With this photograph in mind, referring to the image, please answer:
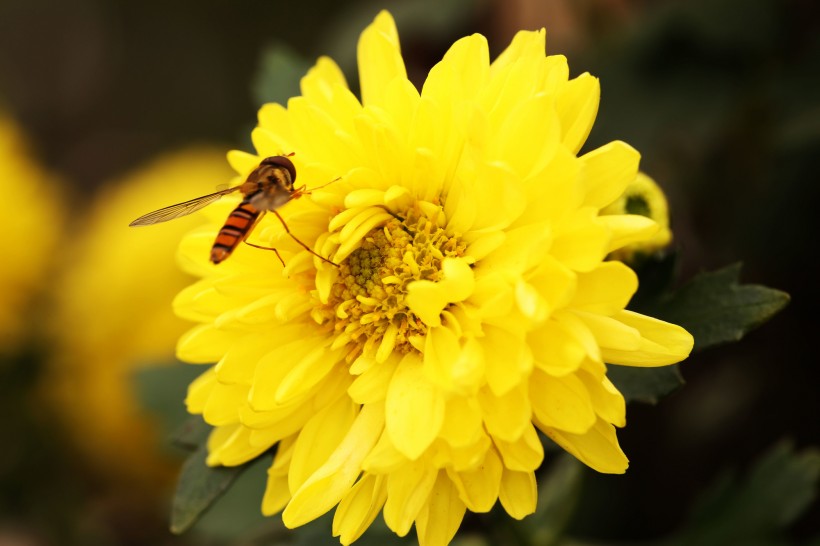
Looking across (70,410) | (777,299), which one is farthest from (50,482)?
(777,299)

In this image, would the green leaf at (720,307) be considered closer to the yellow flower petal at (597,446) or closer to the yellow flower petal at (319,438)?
the yellow flower petal at (597,446)

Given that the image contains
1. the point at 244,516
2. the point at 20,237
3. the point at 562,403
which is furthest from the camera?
the point at 20,237

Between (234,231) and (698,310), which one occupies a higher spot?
(234,231)

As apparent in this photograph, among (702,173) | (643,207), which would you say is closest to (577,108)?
(643,207)

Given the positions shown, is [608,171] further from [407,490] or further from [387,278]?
[407,490]

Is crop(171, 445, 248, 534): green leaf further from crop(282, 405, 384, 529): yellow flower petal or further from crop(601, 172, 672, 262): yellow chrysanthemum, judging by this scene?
crop(601, 172, 672, 262): yellow chrysanthemum

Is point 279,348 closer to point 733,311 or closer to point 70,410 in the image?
point 733,311
